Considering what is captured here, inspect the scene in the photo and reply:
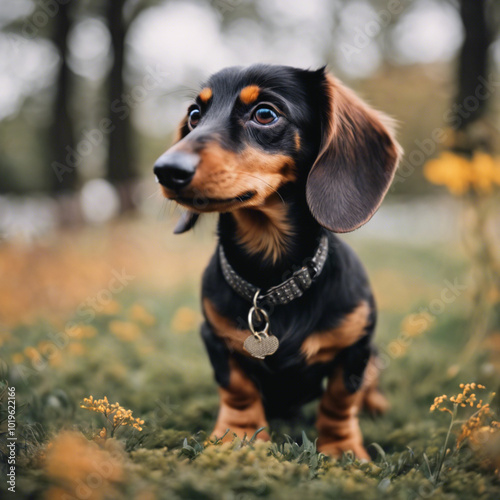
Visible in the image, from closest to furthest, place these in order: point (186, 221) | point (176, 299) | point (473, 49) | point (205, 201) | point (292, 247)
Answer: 1. point (205, 201)
2. point (292, 247)
3. point (186, 221)
4. point (176, 299)
5. point (473, 49)

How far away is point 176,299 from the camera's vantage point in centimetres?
404

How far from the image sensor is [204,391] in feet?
8.24

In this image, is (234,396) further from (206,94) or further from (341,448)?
(206,94)

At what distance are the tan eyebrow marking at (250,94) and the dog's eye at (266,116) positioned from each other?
2.2 inches

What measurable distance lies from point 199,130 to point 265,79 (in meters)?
0.37

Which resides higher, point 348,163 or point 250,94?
point 250,94

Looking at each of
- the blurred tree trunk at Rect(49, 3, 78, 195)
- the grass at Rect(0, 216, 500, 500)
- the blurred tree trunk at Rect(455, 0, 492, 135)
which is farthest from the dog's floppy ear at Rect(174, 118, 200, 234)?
the blurred tree trunk at Rect(49, 3, 78, 195)

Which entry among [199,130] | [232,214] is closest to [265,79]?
[199,130]

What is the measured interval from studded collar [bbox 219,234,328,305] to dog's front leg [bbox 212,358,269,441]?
0.33m

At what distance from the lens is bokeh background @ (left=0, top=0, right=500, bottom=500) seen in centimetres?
139

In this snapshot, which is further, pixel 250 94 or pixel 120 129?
pixel 120 129

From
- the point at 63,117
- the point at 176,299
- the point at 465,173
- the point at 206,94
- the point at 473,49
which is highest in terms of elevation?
the point at 473,49

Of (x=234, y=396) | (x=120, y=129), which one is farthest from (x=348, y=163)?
(x=120, y=129)

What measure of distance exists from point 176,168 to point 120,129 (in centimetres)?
660
